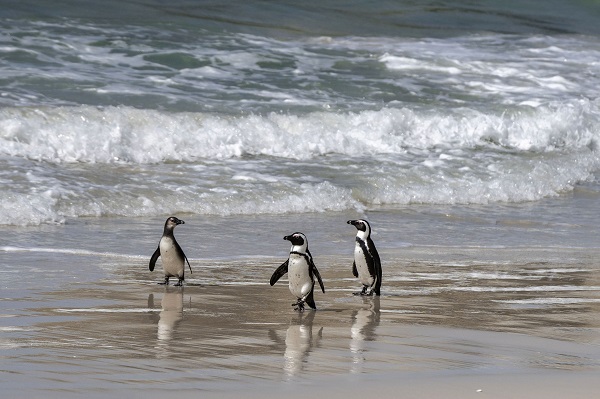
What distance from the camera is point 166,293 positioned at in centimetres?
630

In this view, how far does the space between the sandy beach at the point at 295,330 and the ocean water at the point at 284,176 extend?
0.03 meters

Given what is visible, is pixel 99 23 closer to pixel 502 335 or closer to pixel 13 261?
pixel 13 261

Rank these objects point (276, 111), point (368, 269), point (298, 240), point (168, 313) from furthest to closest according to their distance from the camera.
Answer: point (276, 111)
point (368, 269)
point (298, 240)
point (168, 313)

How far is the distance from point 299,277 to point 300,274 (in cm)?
2

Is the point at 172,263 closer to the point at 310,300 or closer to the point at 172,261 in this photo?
the point at 172,261

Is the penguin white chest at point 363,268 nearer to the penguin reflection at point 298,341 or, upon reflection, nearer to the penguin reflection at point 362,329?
the penguin reflection at point 362,329

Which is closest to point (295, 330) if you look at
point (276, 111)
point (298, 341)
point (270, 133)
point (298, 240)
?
point (298, 341)

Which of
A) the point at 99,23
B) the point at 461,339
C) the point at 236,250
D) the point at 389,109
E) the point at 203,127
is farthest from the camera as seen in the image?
the point at 99,23

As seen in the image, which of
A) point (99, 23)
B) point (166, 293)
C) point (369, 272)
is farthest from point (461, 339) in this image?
point (99, 23)

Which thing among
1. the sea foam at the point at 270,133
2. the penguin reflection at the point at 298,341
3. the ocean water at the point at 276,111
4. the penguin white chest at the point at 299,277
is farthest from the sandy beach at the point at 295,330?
the sea foam at the point at 270,133

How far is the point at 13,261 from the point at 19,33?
991 centimetres

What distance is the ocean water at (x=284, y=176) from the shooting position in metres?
5.32

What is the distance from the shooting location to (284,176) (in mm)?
10844

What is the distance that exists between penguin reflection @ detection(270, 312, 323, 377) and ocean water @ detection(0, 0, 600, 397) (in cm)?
2
